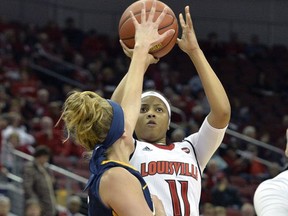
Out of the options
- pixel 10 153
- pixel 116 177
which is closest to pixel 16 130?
pixel 10 153

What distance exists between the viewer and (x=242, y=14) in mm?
17828

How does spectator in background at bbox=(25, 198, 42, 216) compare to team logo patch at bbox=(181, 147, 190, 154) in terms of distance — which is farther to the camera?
spectator in background at bbox=(25, 198, 42, 216)

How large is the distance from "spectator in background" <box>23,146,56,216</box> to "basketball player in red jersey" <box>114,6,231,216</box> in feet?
13.3

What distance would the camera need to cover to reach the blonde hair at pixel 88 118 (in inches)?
112

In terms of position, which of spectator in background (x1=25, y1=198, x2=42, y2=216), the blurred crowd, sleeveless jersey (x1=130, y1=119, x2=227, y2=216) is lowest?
the blurred crowd

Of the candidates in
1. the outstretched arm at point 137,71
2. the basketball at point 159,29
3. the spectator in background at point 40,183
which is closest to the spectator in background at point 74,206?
the spectator in background at point 40,183

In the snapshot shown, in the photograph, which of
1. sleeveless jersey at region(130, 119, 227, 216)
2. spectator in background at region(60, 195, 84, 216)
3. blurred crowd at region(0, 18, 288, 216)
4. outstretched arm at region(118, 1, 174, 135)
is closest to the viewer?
outstretched arm at region(118, 1, 174, 135)

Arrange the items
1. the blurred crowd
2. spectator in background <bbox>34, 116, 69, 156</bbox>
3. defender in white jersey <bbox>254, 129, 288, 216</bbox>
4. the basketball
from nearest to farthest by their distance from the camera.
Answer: defender in white jersey <bbox>254, 129, 288, 216</bbox> → the basketball → spectator in background <bbox>34, 116, 69, 156</bbox> → the blurred crowd

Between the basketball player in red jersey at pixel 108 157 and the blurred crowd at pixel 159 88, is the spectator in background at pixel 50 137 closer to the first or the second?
the blurred crowd at pixel 159 88

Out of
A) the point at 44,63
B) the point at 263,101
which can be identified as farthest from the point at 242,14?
the point at 44,63

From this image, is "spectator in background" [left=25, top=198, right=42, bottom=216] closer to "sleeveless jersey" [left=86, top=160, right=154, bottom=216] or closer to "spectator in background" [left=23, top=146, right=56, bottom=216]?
"spectator in background" [left=23, top=146, right=56, bottom=216]

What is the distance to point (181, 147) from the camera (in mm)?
4199

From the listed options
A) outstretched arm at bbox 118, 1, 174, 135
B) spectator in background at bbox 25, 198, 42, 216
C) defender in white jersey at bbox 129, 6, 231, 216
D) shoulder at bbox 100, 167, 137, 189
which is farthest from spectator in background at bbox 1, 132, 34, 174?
shoulder at bbox 100, 167, 137, 189

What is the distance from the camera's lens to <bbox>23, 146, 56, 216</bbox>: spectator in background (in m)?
8.16
